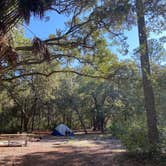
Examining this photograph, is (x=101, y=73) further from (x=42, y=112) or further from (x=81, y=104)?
(x=42, y=112)

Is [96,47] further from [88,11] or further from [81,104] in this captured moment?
[81,104]

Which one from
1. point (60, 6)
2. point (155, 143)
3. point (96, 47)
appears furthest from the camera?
point (96, 47)

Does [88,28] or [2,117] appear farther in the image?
[2,117]

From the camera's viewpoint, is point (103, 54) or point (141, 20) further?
point (103, 54)

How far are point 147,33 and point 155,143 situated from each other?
358 centimetres

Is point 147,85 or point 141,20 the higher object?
point 141,20

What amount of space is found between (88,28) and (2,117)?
25749 millimetres

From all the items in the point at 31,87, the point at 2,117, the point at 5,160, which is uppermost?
the point at 31,87

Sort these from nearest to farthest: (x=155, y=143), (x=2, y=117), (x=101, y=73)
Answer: (x=155, y=143), (x=101, y=73), (x=2, y=117)

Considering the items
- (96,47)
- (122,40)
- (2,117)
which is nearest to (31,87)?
(2,117)

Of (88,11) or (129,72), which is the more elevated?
(88,11)

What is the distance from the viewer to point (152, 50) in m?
9.10

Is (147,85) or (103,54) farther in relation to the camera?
(103,54)

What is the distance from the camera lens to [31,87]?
78.2ft
